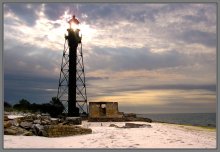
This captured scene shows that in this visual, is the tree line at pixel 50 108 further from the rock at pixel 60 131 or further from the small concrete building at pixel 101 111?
the rock at pixel 60 131

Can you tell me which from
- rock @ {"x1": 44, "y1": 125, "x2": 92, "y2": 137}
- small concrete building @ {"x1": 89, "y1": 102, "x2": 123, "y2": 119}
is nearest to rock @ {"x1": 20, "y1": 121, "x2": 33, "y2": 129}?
rock @ {"x1": 44, "y1": 125, "x2": 92, "y2": 137}

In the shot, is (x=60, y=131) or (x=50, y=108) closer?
(x=60, y=131)

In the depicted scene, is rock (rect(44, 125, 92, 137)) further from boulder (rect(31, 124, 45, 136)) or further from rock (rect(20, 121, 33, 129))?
rock (rect(20, 121, 33, 129))

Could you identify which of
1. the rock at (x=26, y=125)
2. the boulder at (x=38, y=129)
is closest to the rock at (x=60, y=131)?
the boulder at (x=38, y=129)

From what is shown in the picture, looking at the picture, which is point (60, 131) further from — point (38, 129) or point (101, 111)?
point (101, 111)

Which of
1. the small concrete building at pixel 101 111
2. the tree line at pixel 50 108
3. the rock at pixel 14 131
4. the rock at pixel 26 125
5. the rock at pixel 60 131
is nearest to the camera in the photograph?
the rock at pixel 14 131

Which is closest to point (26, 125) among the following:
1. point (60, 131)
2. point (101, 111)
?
point (60, 131)

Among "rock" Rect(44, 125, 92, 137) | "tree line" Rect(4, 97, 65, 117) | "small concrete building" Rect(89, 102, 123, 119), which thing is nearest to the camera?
"rock" Rect(44, 125, 92, 137)

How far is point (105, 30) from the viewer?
41.7 feet

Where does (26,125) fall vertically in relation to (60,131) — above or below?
above

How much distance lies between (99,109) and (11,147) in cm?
1182

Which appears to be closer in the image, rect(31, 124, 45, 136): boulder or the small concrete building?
rect(31, 124, 45, 136): boulder

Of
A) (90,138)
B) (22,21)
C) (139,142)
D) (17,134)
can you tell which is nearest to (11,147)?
(17,134)

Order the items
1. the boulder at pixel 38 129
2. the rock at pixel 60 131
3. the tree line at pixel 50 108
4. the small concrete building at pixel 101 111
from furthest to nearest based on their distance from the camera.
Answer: the tree line at pixel 50 108, the small concrete building at pixel 101 111, the boulder at pixel 38 129, the rock at pixel 60 131
